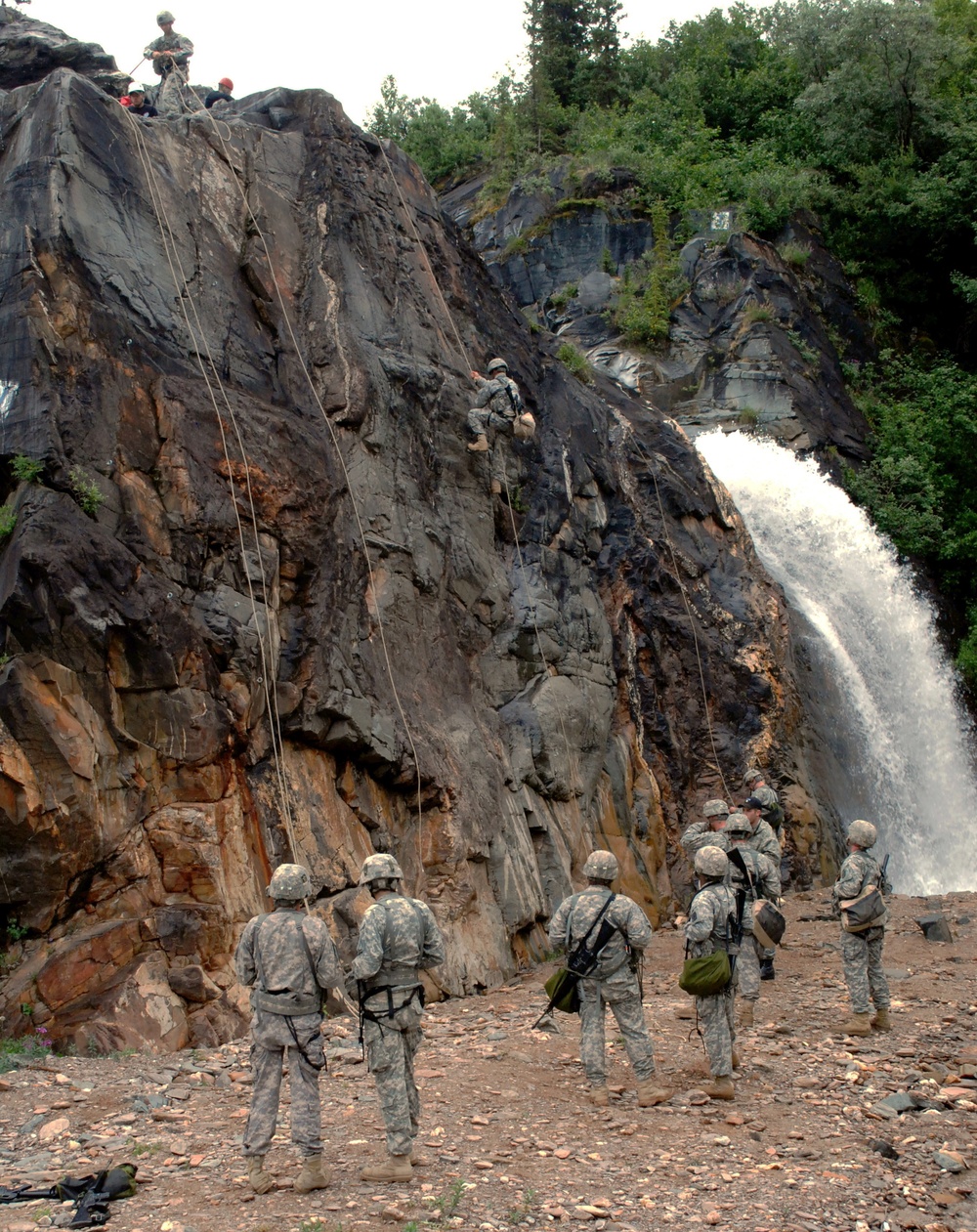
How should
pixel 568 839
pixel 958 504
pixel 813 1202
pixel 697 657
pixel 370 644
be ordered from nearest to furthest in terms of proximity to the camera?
1. pixel 813 1202
2. pixel 370 644
3. pixel 568 839
4. pixel 697 657
5. pixel 958 504

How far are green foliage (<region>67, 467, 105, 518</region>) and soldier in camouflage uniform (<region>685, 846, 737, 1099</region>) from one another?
19.5ft

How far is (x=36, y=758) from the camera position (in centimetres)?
900

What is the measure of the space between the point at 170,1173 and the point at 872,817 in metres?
14.4

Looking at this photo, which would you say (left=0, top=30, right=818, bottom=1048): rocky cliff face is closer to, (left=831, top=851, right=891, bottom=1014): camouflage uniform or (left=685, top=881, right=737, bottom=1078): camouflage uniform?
(left=685, top=881, right=737, bottom=1078): camouflage uniform

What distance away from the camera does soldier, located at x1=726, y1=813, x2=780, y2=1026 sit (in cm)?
982

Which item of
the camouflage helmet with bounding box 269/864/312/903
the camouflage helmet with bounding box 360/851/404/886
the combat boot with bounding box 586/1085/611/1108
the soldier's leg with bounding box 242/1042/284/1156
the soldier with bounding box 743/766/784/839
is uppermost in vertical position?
the soldier with bounding box 743/766/784/839

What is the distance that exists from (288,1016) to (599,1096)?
8.33ft

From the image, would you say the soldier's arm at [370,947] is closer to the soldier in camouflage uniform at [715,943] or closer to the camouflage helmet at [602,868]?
the camouflage helmet at [602,868]

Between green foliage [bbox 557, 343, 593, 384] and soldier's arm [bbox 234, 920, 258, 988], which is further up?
green foliage [bbox 557, 343, 593, 384]

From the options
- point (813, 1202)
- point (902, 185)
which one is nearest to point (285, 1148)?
point (813, 1202)

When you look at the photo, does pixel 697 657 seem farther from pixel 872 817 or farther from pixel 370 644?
pixel 370 644

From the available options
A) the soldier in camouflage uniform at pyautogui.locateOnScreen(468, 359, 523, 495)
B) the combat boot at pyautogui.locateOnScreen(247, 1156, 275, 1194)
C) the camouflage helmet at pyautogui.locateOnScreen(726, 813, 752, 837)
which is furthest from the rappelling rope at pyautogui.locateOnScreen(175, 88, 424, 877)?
the combat boot at pyautogui.locateOnScreen(247, 1156, 275, 1194)

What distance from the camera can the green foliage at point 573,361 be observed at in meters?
19.9

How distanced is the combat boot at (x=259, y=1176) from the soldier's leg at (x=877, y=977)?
5476 millimetres
